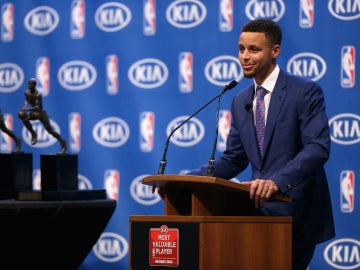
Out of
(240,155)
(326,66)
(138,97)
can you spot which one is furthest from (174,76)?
(240,155)

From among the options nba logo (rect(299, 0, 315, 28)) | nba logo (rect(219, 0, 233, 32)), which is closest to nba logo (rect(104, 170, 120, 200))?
nba logo (rect(219, 0, 233, 32))

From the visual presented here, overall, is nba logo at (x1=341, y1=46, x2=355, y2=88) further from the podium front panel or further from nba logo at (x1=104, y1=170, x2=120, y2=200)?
the podium front panel

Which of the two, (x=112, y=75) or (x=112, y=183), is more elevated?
(x=112, y=75)

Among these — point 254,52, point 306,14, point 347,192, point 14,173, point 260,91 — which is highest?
point 306,14

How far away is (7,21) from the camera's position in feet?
19.7

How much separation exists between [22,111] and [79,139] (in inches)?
29.4

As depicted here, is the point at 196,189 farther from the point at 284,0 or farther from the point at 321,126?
the point at 284,0

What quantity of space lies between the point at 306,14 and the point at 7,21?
2433mm

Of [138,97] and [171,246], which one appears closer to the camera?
[171,246]

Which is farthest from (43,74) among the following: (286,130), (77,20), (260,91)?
(286,130)

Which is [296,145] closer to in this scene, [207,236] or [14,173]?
[207,236]

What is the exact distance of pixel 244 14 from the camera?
543 cm

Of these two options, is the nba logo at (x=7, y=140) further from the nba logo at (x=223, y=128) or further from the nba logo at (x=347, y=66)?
the nba logo at (x=347, y=66)

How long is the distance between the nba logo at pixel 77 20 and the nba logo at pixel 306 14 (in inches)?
67.9
